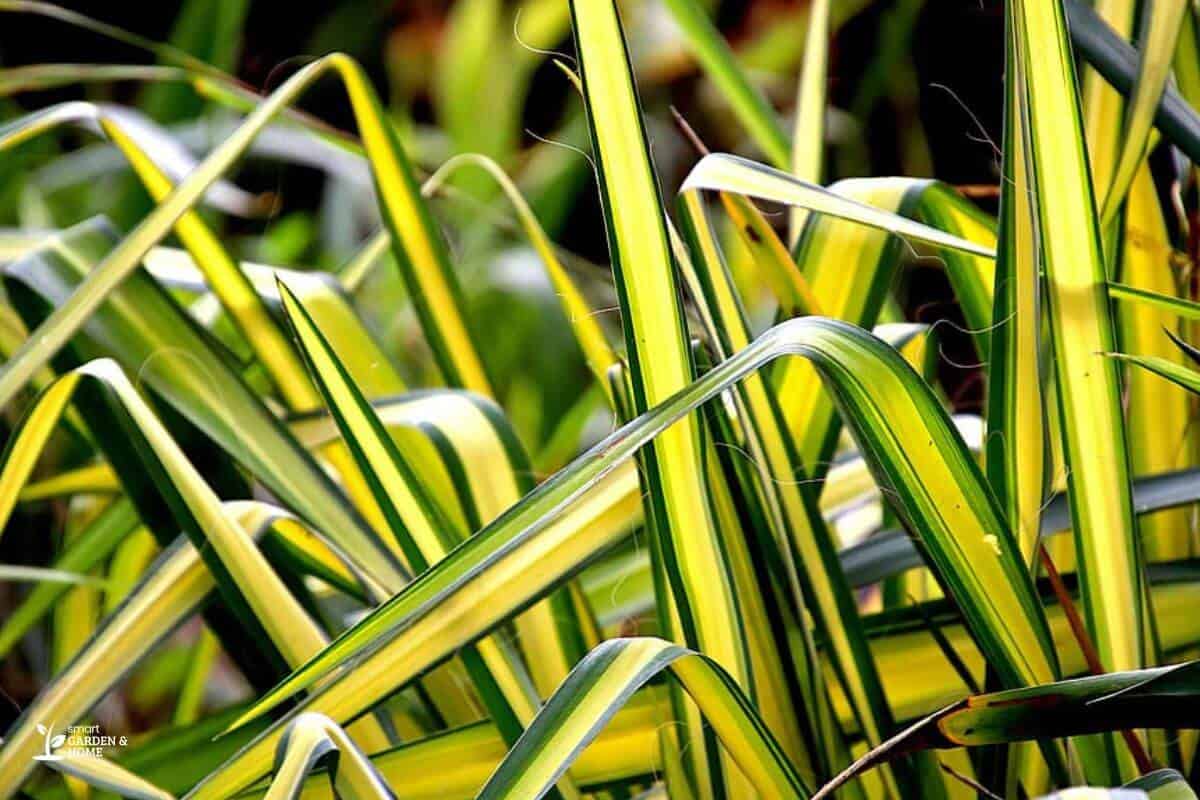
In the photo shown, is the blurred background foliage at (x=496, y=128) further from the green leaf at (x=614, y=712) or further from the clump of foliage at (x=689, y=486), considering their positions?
the green leaf at (x=614, y=712)

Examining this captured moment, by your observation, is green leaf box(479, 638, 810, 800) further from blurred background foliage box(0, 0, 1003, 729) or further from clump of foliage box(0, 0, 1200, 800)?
blurred background foliage box(0, 0, 1003, 729)

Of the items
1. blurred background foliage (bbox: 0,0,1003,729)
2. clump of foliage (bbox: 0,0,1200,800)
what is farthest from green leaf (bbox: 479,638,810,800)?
blurred background foliage (bbox: 0,0,1003,729)

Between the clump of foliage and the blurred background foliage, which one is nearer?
the clump of foliage

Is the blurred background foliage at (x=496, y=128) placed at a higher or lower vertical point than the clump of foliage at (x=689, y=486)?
higher

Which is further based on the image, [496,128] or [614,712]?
[496,128]

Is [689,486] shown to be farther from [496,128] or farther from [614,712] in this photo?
[496,128]

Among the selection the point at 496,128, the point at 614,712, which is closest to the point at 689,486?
the point at 614,712

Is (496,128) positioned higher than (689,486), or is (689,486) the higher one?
(496,128)

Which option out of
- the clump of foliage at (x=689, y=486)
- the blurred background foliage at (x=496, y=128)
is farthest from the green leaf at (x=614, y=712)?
the blurred background foliage at (x=496, y=128)

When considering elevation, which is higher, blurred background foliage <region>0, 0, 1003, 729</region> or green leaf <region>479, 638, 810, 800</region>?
blurred background foliage <region>0, 0, 1003, 729</region>
